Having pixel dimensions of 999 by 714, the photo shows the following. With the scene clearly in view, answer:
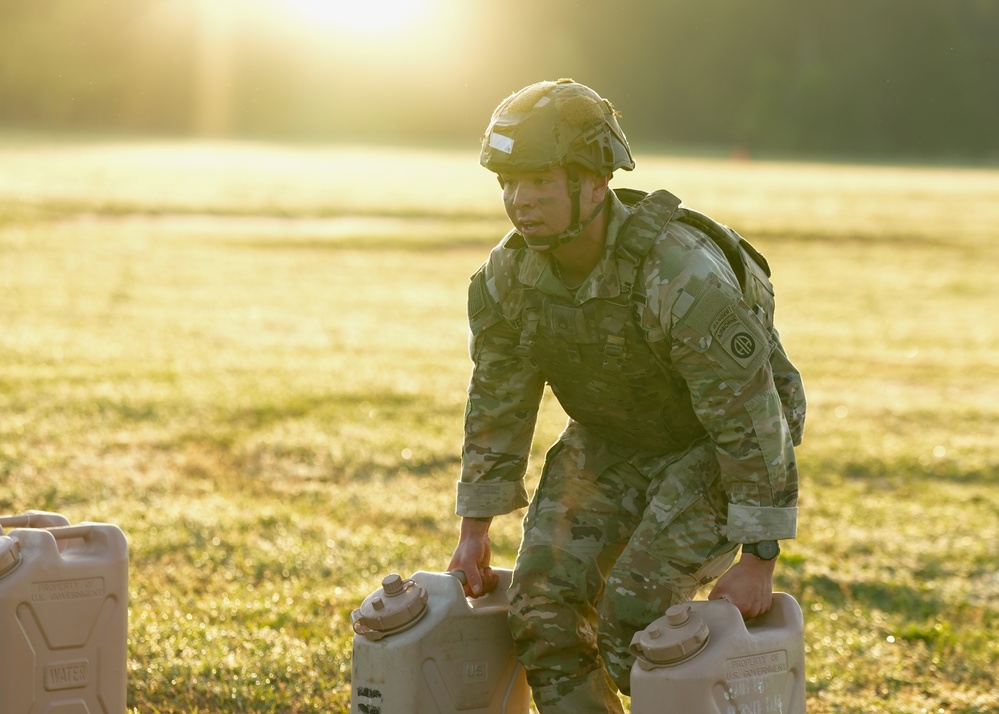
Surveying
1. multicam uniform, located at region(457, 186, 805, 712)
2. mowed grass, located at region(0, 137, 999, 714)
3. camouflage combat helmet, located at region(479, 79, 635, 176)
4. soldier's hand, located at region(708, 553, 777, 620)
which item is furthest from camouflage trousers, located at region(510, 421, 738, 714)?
mowed grass, located at region(0, 137, 999, 714)

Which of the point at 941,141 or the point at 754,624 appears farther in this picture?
the point at 941,141

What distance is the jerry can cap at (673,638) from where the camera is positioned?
129 inches

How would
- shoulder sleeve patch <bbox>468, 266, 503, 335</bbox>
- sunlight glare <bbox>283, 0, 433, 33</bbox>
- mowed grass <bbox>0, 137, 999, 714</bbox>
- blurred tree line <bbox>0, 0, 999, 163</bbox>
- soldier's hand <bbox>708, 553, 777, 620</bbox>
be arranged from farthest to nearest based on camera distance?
1. blurred tree line <bbox>0, 0, 999, 163</bbox>
2. sunlight glare <bbox>283, 0, 433, 33</bbox>
3. mowed grass <bbox>0, 137, 999, 714</bbox>
4. shoulder sleeve patch <bbox>468, 266, 503, 335</bbox>
5. soldier's hand <bbox>708, 553, 777, 620</bbox>

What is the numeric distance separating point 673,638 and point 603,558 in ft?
2.41

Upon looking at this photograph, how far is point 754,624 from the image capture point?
3582 millimetres

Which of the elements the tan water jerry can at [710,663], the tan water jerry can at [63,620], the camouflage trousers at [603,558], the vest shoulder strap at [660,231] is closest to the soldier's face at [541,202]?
the vest shoulder strap at [660,231]

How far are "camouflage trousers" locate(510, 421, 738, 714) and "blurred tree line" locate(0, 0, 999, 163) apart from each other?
62.1m

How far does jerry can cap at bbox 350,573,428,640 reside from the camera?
3.66m

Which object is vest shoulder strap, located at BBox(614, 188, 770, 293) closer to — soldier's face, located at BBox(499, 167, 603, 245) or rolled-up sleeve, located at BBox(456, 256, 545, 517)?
soldier's face, located at BBox(499, 167, 603, 245)

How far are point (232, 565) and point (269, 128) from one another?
232 feet

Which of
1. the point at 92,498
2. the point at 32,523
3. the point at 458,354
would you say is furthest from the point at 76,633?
the point at 458,354

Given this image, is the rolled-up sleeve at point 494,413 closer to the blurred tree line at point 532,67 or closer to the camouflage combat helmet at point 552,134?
the camouflage combat helmet at point 552,134

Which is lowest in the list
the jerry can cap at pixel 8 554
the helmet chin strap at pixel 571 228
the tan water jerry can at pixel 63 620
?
the tan water jerry can at pixel 63 620

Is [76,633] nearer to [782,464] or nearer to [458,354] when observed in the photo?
[782,464]
